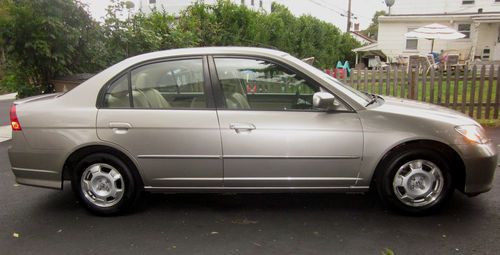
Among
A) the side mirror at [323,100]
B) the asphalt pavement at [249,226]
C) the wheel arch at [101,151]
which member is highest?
the side mirror at [323,100]

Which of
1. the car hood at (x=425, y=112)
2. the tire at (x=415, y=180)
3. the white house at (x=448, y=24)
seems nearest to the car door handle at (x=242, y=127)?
the car hood at (x=425, y=112)

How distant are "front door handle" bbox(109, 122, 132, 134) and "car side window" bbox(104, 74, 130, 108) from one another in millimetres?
185

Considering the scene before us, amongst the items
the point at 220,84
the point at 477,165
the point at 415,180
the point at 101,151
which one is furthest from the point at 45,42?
the point at 477,165

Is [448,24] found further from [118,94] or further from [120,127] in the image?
[120,127]

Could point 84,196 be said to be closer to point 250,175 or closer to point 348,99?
point 250,175

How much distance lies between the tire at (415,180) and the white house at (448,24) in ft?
69.4

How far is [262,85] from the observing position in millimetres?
4285

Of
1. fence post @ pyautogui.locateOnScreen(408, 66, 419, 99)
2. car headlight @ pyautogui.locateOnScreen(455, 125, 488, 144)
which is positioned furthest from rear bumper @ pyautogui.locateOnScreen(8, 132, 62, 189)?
fence post @ pyautogui.locateOnScreen(408, 66, 419, 99)

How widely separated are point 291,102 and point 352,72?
16.8 feet

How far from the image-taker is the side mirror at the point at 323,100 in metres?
3.79

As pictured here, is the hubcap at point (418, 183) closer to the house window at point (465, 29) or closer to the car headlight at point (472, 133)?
the car headlight at point (472, 133)

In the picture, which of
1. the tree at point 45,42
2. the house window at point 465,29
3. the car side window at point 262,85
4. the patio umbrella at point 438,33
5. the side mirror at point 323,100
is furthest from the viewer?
the house window at point 465,29

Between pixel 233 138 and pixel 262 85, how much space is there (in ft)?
2.29

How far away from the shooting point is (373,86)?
28.9 feet
